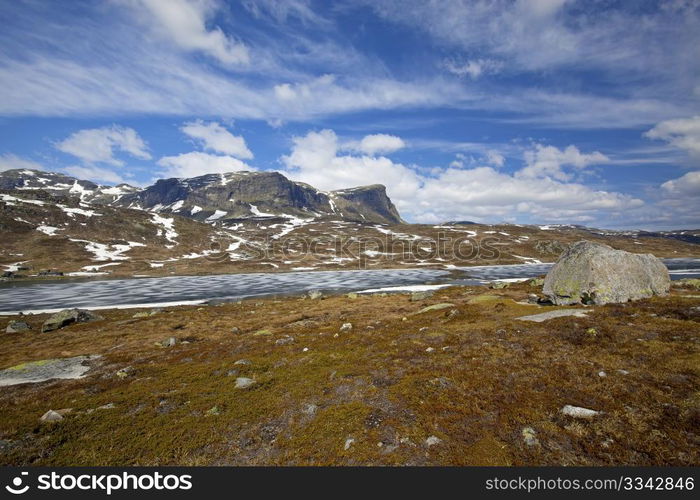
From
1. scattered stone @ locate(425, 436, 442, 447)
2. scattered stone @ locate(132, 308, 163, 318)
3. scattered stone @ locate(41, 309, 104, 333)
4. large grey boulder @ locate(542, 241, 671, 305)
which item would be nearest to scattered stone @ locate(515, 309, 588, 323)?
large grey boulder @ locate(542, 241, 671, 305)

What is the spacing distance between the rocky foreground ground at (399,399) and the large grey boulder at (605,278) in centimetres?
195

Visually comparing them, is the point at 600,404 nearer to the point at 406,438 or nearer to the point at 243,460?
the point at 406,438

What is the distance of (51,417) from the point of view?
11727 mm

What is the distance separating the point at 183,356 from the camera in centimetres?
2172

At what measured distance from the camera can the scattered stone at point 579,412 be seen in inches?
368

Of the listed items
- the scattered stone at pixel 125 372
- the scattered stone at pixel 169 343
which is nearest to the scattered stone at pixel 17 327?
the scattered stone at pixel 169 343

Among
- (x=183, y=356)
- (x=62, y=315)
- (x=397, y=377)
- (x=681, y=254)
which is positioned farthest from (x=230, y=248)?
(x=681, y=254)

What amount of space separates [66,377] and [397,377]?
19.2 m

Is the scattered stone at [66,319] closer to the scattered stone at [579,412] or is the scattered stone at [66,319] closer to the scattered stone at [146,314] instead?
the scattered stone at [146,314]

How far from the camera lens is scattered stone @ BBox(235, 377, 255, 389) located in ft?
46.9

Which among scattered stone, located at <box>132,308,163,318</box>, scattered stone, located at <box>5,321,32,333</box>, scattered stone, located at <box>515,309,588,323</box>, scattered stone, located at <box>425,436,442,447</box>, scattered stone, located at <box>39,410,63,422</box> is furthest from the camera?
scattered stone, located at <box>132,308,163,318</box>

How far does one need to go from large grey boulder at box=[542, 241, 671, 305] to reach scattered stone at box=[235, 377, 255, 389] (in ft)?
83.9

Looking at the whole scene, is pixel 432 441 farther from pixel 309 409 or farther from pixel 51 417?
pixel 51 417

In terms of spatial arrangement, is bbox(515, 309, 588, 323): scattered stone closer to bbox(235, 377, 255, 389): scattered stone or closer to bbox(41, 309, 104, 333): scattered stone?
bbox(235, 377, 255, 389): scattered stone
